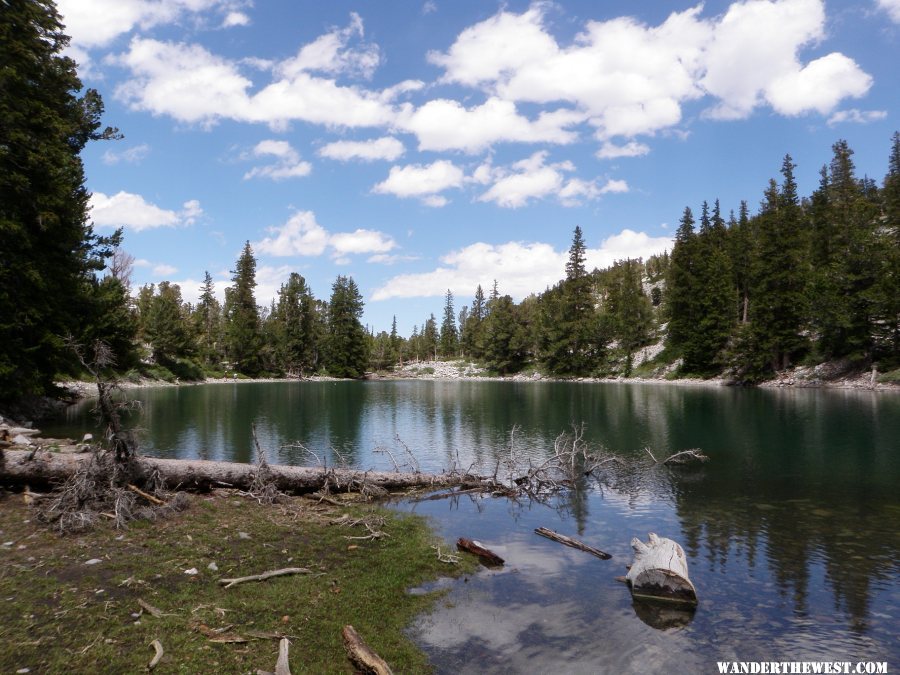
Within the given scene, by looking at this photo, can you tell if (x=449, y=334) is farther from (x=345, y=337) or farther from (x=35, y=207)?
(x=35, y=207)

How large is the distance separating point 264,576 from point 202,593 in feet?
3.91

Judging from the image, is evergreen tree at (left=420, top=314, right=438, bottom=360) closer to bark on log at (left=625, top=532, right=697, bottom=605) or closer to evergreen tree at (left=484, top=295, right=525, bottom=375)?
evergreen tree at (left=484, top=295, right=525, bottom=375)

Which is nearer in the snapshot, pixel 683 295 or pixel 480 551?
pixel 480 551

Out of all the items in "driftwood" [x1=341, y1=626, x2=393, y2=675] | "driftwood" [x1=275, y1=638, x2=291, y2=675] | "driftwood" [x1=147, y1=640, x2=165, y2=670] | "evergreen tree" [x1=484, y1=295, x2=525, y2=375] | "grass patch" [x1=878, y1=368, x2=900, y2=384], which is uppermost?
"evergreen tree" [x1=484, y1=295, x2=525, y2=375]

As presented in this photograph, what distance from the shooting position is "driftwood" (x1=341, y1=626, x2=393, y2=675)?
6.79 m

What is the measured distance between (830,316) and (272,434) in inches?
2716

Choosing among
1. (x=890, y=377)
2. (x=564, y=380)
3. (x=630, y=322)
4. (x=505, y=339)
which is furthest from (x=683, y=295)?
(x=505, y=339)

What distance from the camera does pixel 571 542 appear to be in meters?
13.5

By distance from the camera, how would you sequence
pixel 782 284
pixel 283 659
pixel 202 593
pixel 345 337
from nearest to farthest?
pixel 283 659 → pixel 202 593 → pixel 782 284 → pixel 345 337

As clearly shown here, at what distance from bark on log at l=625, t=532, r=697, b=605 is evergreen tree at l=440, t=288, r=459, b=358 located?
162635 millimetres

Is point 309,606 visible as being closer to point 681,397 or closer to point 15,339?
point 15,339

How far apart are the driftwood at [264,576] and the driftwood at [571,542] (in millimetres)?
7078

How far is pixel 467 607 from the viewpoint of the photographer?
31.8ft

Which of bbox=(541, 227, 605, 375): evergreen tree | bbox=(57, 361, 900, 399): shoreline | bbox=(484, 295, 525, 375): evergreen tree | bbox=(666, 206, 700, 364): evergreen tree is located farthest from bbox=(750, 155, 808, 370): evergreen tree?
bbox=(484, 295, 525, 375): evergreen tree
